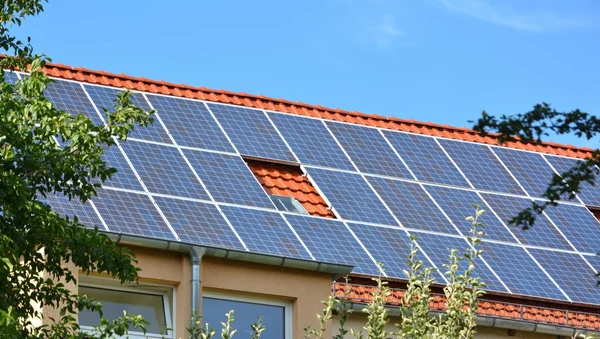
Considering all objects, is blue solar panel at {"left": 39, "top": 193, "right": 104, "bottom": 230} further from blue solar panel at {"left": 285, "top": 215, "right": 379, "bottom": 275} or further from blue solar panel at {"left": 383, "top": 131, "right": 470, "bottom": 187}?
blue solar panel at {"left": 383, "top": 131, "right": 470, "bottom": 187}

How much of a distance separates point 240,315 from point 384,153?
20.2 feet

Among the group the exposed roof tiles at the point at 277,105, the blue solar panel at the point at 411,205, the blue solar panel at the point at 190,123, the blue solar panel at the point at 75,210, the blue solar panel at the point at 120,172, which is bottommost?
the blue solar panel at the point at 75,210

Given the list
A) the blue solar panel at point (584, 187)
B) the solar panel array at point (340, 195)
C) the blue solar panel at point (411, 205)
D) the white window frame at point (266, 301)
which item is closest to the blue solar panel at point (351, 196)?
the solar panel array at point (340, 195)

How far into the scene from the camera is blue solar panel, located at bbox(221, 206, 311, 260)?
1795 centimetres

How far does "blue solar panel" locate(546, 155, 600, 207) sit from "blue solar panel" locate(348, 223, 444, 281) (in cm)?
397

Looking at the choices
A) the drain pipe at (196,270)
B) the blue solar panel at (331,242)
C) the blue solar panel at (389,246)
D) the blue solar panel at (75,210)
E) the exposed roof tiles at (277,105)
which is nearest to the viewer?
the drain pipe at (196,270)

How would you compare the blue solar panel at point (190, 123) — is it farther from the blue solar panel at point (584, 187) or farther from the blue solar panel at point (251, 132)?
the blue solar panel at point (584, 187)

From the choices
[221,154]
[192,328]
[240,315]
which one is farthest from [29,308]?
[221,154]

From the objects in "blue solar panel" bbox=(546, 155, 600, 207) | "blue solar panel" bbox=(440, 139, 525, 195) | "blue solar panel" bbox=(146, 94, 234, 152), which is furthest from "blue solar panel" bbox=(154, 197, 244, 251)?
"blue solar panel" bbox=(546, 155, 600, 207)

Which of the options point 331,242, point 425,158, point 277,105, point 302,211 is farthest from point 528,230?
point 277,105

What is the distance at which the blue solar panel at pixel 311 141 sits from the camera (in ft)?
71.5

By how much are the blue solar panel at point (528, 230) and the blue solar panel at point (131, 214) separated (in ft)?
19.6

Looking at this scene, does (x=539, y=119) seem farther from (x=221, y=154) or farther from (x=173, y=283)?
(x=221, y=154)

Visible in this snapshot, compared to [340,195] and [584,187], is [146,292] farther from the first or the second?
[584,187]
